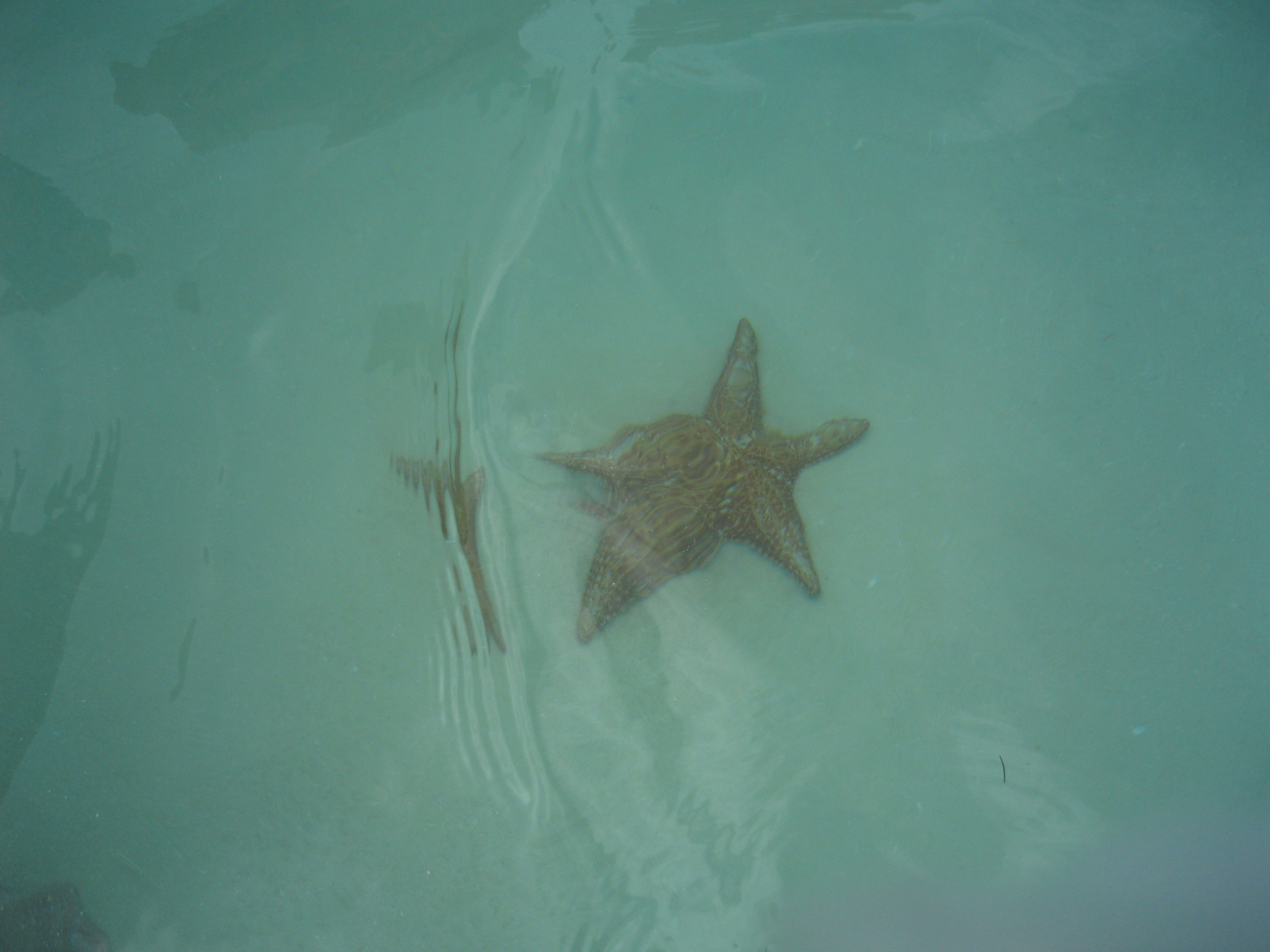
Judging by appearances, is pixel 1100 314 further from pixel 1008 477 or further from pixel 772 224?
pixel 772 224

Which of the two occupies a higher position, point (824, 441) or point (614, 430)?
point (614, 430)

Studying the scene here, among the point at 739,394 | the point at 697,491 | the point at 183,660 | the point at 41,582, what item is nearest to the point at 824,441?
the point at 739,394

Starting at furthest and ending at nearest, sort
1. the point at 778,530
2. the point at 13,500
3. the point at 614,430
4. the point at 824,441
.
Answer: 1. the point at 614,430
2. the point at 13,500
3. the point at 824,441
4. the point at 778,530

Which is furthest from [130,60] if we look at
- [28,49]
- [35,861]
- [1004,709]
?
[1004,709]

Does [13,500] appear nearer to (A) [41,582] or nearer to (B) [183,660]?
(A) [41,582]

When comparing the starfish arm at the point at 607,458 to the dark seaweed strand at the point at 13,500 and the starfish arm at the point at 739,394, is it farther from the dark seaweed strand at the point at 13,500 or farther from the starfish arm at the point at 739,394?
the dark seaweed strand at the point at 13,500

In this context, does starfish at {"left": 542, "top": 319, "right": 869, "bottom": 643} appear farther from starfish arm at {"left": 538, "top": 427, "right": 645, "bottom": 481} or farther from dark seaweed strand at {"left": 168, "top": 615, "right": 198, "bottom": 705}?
dark seaweed strand at {"left": 168, "top": 615, "right": 198, "bottom": 705}
